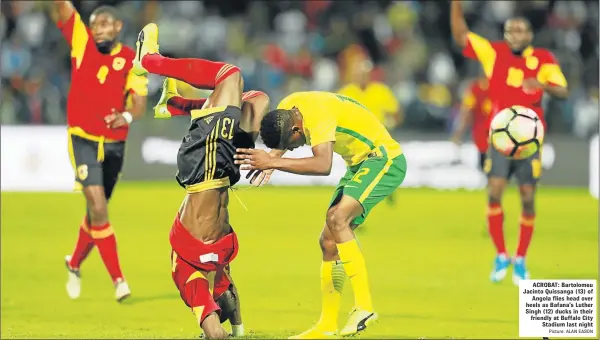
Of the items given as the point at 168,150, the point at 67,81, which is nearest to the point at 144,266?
the point at 168,150

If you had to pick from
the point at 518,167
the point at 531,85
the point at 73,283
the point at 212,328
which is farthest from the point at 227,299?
the point at 518,167

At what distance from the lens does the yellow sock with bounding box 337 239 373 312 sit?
8.30 m

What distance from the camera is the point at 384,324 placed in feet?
33.6

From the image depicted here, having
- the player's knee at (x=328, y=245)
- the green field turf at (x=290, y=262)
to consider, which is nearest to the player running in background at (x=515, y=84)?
the green field turf at (x=290, y=262)

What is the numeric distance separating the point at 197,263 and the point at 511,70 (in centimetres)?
536

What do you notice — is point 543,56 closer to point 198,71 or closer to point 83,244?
point 83,244

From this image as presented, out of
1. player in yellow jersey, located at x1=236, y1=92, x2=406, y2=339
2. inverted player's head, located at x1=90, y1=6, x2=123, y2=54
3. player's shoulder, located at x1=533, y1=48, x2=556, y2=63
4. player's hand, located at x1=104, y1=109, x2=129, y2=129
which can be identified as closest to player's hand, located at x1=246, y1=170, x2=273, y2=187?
player in yellow jersey, located at x1=236, y1=92, x2=406, y2=339

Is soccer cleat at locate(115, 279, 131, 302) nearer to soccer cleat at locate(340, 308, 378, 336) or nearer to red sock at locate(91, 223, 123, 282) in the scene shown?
red sock at locate(91, 223, 123, 282)

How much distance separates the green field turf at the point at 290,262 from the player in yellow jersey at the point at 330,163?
1.16 metres

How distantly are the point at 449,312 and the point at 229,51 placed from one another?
1508 centimetres

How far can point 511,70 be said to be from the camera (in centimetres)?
1238

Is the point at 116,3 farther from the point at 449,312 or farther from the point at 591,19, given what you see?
the point at 449,312

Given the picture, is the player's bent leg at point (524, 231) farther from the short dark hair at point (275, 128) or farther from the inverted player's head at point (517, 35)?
the short dark hair at point (275, 128)

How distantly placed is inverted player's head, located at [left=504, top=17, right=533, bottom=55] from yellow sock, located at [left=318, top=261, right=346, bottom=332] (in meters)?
4.73
